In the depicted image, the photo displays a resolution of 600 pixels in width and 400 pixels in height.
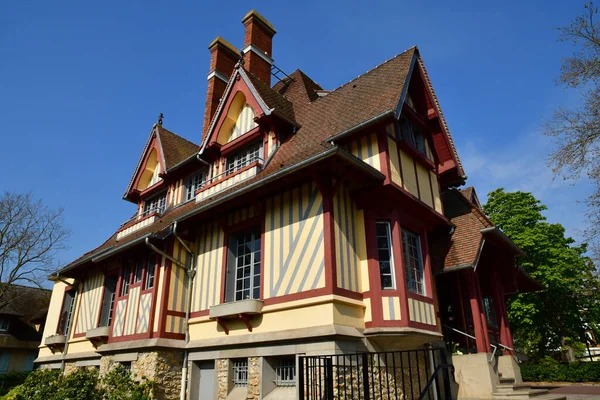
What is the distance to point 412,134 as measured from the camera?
464 inches

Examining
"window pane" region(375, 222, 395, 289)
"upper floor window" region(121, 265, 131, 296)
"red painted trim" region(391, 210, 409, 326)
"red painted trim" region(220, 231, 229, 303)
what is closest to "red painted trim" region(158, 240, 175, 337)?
"red painted trim" region(220, 231, 229, 303)

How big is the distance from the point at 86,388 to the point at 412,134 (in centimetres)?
1043

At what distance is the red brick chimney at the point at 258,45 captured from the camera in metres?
15.5

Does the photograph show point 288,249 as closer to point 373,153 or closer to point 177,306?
point 373,153

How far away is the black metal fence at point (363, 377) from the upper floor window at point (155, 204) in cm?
959

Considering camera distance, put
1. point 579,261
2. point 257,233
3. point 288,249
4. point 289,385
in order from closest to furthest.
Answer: point 289,385
point 288,249
point 257,233
point 579,261

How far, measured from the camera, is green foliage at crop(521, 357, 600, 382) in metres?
18.3

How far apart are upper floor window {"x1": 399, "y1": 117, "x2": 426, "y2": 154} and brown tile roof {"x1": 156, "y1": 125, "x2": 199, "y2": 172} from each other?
7.82m

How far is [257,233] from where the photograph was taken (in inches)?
424

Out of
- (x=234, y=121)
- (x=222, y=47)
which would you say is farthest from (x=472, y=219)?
(x=222, y=47)

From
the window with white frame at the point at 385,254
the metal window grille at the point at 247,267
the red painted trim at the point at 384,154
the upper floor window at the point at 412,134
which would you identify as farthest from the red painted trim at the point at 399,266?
the metal window grille at the point at 247,267

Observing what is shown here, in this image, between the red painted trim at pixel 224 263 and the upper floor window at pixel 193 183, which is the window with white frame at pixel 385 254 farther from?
the upper floor window at pixel 193 183

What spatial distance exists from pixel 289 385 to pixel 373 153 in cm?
549

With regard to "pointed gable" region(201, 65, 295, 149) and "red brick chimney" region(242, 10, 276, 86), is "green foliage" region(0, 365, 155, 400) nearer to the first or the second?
"pointed gable" region(201, 65, 295, 149)
